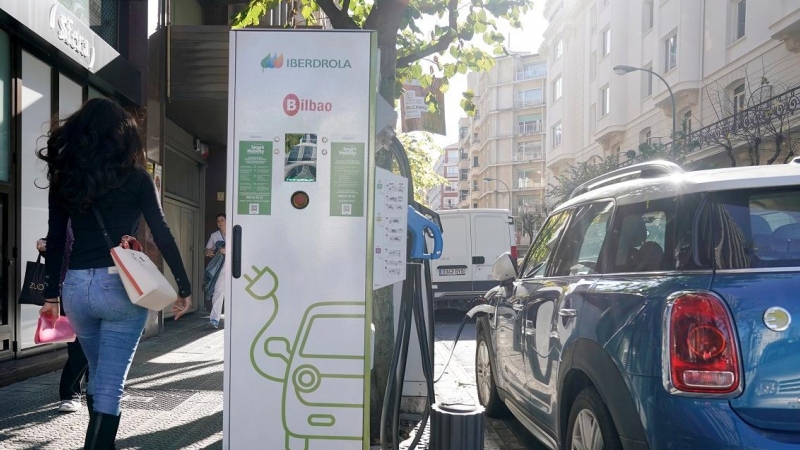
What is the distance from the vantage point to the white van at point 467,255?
14.3 m

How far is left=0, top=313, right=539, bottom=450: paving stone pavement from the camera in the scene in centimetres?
495

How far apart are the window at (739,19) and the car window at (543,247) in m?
23.7

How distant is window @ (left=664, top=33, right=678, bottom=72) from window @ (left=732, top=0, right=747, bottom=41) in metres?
3.91

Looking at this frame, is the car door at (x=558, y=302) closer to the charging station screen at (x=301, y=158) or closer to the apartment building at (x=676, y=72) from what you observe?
the charging station screen at (x=301, y=158)

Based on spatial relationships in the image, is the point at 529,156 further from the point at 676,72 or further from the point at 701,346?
the point at 701,346

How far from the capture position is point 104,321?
336 cm

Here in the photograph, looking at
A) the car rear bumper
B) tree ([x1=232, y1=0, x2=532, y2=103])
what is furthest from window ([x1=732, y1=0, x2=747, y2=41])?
the car rear bumper

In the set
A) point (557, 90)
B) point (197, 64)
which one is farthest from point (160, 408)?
point (557, 90)

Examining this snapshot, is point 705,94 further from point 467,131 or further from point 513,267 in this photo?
point 467,131

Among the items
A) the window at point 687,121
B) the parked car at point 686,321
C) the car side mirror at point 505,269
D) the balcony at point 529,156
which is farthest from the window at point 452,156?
the parked car at point 686,321

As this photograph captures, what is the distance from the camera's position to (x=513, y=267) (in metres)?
5.13

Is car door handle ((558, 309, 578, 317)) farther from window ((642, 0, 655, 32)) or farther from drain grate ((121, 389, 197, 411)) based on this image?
window ((642, 0, 655, 32))

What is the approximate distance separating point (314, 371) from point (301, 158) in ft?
3.61

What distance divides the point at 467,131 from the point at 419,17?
330ft
